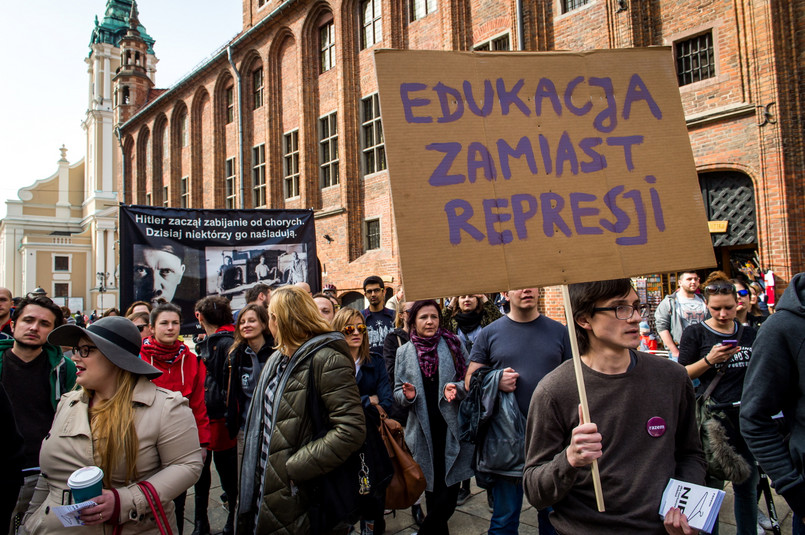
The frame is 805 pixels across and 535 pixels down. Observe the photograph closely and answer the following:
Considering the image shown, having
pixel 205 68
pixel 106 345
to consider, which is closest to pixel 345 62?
pixel 205 68

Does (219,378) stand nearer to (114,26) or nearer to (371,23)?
(371,23)

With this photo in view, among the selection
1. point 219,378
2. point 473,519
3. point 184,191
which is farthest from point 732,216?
point 184,191

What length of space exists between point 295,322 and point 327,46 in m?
18.0

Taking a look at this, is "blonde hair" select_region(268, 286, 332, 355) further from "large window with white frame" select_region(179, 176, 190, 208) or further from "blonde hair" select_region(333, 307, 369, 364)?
"large window with white frame" select_region(179, 176, 190, 208)

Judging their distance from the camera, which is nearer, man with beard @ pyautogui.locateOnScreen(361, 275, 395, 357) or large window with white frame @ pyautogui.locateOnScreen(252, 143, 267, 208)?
man with beard @ pyautogui.locateOnScreen(361, 275, 395, 357)

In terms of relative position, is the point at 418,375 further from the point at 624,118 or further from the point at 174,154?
the point at 174,154

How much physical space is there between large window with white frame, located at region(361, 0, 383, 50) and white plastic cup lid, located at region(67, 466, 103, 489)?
16652 mm

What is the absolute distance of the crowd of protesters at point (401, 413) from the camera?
6.07ft

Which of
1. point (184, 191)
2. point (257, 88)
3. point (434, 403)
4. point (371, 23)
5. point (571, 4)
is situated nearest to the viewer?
point (434, 403)

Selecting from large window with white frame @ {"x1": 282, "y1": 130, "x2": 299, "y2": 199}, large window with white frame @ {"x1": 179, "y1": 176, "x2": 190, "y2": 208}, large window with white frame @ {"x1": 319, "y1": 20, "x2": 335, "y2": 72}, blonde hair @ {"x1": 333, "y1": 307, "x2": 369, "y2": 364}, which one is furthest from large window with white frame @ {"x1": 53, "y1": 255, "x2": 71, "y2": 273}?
blonde hair @ {"x1": 333, "y1": 307, "x2": 369, "y2": 364}

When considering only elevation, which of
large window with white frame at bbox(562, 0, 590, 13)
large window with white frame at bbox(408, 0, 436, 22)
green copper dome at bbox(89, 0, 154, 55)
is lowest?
large window with white frame at bbox(562, 0, 590, 13)

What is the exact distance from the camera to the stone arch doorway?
9688mm

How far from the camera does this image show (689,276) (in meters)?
5.18

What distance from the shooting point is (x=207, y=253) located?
709 centimetres
